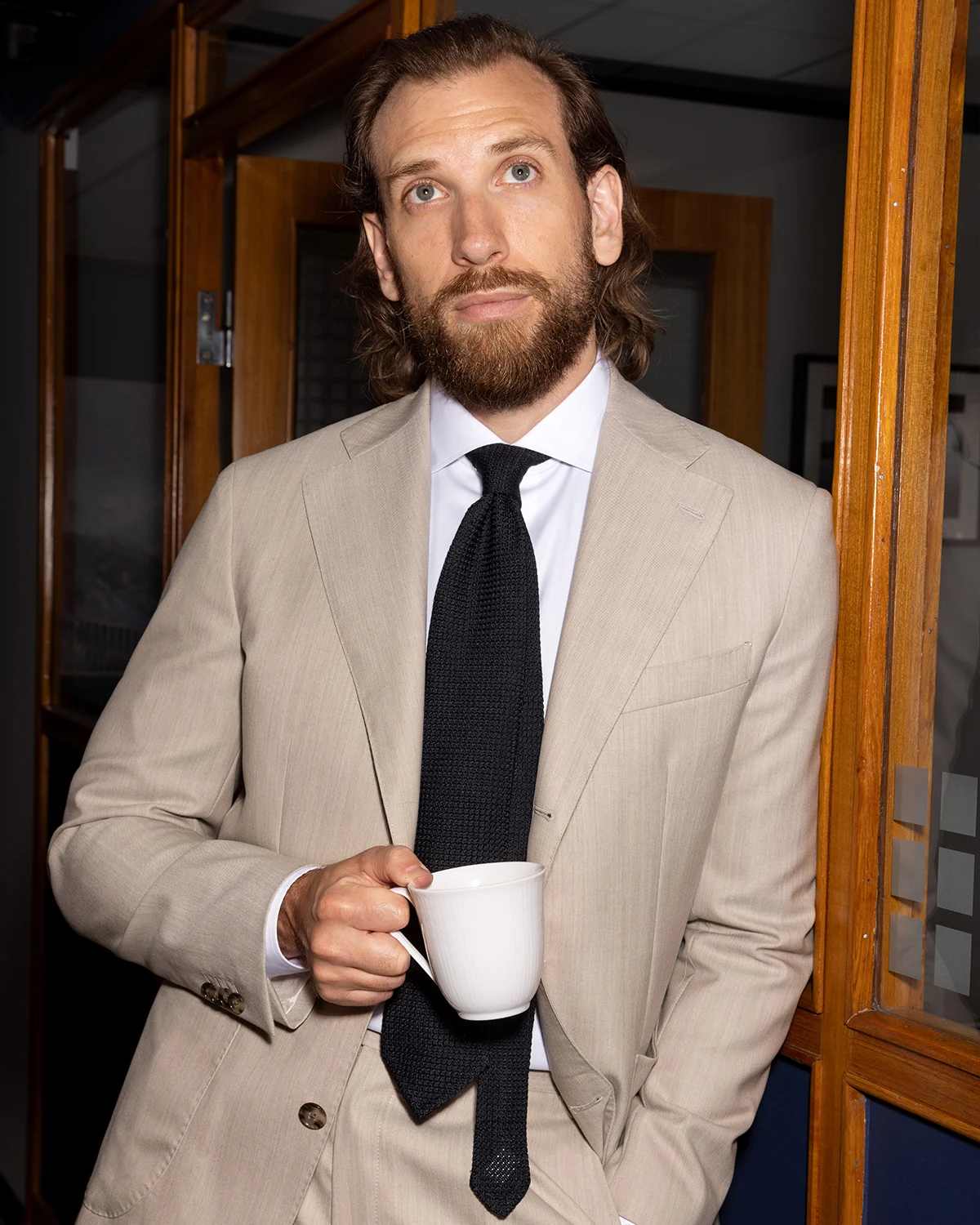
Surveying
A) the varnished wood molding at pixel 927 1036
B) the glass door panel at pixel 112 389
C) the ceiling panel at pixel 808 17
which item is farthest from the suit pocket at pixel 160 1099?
the glass door panel at pixel 112 389

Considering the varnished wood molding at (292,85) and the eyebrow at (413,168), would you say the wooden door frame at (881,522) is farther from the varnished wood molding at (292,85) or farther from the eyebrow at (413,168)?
the varnished wood molding at (292,85)

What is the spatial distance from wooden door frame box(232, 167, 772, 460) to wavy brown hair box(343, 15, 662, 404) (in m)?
0.93

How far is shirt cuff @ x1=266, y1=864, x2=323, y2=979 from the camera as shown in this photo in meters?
1.34

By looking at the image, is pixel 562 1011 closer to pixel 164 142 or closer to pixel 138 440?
pixel 138 440

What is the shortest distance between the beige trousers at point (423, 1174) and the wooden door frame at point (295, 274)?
1858 mm

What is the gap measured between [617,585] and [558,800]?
23cm

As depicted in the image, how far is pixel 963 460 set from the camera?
4.46 feet

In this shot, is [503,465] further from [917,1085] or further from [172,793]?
[917,1085]

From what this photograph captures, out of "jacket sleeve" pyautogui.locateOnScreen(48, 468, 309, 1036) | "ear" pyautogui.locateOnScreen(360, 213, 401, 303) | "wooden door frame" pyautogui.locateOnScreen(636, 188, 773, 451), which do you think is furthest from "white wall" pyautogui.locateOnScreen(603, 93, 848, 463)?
"jacket sleeve" pyautogui.locateOnScreen(48, 468, 309, 1036)

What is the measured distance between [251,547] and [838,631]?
67 centimetres

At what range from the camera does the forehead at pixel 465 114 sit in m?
1.56

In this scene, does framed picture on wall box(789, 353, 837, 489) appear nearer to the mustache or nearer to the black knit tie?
the mustache

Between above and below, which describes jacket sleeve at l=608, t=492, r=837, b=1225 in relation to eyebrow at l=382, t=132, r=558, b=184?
below

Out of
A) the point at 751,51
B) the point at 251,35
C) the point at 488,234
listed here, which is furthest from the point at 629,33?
the point at 488,234
